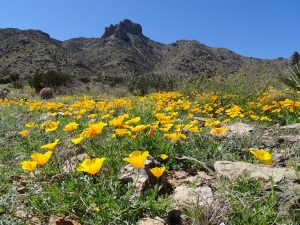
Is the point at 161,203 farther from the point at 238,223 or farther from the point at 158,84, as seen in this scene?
the point at 158,84

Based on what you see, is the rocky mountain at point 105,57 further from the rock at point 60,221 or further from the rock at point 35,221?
the rock at point 60,221

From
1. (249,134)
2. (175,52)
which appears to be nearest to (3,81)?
(249,134)

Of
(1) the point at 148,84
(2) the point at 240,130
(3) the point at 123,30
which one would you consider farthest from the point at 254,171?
(3) the point at 123,30

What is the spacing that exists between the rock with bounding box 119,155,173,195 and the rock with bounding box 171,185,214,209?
22cm

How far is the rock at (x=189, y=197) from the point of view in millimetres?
2747

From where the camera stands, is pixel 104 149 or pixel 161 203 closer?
pixel 161 203

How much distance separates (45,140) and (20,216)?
271cm

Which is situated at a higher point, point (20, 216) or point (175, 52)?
point (175, 52)

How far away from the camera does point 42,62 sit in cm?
4916

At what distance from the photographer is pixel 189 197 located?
2.84 meters

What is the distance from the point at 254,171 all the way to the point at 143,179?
928 millimetres

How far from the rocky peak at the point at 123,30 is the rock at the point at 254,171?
266 feet

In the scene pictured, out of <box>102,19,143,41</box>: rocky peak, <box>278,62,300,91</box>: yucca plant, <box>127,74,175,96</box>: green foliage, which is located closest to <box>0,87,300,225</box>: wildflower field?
<box>278,62,300,91</box>: yucca plant

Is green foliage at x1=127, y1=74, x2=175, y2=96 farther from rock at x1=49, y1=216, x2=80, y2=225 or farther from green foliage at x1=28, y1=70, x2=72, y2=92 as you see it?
rock at x1=49, y1=216, x2=80, y2=225
